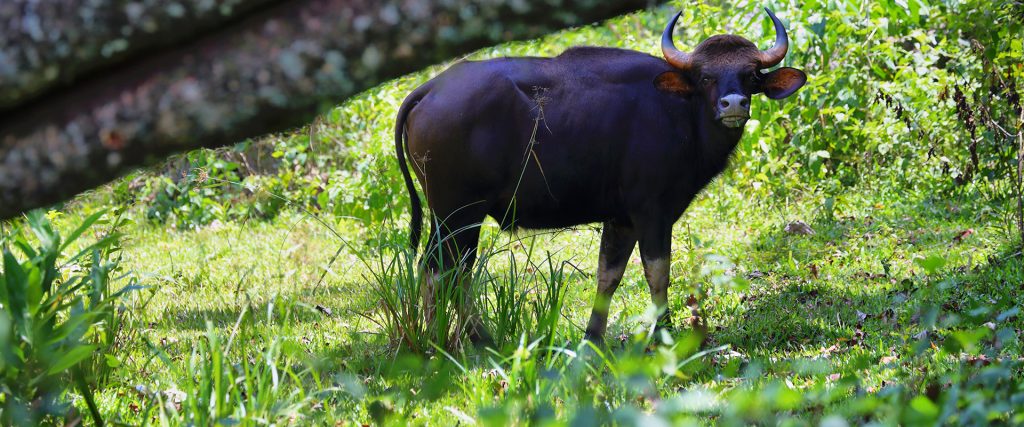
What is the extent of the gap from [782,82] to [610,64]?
984 millimetres

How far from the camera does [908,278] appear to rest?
21.1ft

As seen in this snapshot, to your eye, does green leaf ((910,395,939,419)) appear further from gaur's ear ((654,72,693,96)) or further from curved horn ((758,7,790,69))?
curved horn ((758,7,790,69))

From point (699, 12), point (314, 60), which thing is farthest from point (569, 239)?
point (314, 60)

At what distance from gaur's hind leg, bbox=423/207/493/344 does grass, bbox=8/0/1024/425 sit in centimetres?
10

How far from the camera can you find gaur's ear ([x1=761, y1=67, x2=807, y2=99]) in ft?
19.2

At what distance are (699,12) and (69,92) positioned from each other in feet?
23.4

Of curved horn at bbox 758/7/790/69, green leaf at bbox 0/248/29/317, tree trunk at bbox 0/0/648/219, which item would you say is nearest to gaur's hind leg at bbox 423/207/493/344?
curved horn at bbox 758/7/790/69

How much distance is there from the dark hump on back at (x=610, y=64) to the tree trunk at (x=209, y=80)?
142 inches

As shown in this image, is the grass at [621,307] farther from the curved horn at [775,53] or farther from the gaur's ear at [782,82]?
the curved horn at [775,53]

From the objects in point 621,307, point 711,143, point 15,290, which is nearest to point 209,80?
point 15,290

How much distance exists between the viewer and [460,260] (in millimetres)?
5055

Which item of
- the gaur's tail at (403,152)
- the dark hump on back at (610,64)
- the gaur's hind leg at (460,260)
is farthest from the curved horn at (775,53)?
the gaur's tail at (403,152)

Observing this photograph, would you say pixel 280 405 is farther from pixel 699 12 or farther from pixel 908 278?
pixel 699 12

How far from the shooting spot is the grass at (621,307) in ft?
10.9
